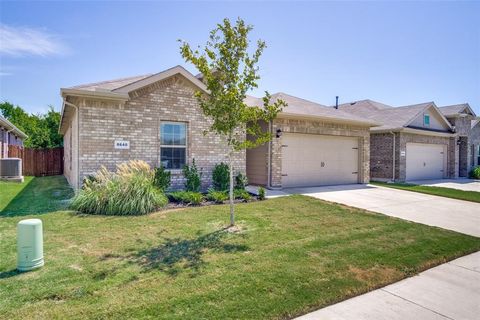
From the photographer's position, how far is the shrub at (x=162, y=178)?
9.27 m

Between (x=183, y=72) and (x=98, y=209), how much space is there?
550cm

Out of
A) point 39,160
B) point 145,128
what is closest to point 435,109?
point 145,128

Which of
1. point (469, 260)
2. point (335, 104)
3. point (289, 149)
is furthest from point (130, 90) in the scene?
point (335, 104)

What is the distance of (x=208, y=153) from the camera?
431 inches

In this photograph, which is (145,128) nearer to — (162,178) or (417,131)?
(162,178)

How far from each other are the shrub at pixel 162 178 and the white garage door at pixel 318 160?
17.4 ft

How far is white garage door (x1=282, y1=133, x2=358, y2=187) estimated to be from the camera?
41.8 feet

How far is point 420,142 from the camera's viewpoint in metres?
18.7

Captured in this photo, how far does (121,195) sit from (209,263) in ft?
14.5

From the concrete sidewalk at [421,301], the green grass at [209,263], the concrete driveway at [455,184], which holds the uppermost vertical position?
the concrete driveway at [455,184]

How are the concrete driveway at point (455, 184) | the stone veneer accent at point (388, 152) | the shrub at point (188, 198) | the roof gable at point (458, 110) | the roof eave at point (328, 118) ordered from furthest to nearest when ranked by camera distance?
the roof gable at point (458, 110) → the stone veneer accent at point (388, 152) → the concrete driveway at point (455, 184) → the roof eave at point (328, 118) → the shrub at point (188, 198)

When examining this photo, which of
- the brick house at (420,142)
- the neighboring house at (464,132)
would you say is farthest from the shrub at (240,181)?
the neighboring house at (464,132)

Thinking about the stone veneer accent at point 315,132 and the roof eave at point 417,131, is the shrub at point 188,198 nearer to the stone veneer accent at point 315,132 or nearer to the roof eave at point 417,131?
the stone veneer accent at point 315,132

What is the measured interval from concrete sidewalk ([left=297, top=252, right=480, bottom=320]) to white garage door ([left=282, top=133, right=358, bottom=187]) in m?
8.37
